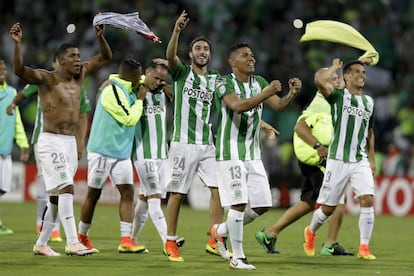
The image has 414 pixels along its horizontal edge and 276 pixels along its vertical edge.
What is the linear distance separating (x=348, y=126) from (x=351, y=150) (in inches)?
11.8

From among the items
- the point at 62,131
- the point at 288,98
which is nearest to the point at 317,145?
the point at 288,98

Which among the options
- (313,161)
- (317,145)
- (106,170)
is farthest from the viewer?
(313,161)

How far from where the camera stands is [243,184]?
1091 cm

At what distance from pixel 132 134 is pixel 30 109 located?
1278 centimetres

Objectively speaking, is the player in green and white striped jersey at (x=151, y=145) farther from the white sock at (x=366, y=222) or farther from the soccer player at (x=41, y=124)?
the white sock at (x=366, y=222)

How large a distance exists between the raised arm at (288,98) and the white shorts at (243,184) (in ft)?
Answer: 2.16

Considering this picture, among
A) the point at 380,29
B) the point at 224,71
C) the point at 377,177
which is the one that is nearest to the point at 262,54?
the point at 224,71

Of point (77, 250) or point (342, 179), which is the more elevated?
point (342, 179)

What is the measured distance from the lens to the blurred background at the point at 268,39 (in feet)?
81.5

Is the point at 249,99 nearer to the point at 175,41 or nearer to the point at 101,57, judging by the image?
the point at 175,41

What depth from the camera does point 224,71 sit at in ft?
84.4

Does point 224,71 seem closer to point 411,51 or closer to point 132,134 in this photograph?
point 411,51

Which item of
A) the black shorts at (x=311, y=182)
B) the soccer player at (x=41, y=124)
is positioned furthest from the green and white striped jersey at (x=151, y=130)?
the black shorts at (x=311, y=182)

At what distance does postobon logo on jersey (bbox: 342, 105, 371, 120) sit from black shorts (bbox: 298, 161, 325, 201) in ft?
4.19
